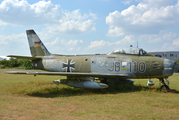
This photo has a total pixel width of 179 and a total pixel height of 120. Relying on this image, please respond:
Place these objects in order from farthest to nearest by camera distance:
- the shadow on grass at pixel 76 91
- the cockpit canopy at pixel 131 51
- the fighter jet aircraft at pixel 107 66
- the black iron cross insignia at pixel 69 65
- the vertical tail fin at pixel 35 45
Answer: the vertical tail fin at pixel 35 45
the black iron cross insignia at pixel 69 65
the cockpit canopy at pixel 131 51
the fighter jet aircraft at pixel 107 66
the shadow on grass at pixel 76 91

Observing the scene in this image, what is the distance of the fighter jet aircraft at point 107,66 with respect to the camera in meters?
10.1

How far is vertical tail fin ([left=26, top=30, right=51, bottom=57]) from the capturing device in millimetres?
14070

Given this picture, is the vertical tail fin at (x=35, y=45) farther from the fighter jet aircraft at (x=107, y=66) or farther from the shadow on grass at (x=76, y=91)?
the shadow on grass at (x=76, y=91)

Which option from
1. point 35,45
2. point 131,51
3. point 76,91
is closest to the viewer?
point 76,91

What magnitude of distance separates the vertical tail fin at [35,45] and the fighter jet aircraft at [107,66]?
0.92 m

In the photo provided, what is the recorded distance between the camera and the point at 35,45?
1422cm

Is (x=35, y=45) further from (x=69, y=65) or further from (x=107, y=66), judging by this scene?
(x=107, y=66)

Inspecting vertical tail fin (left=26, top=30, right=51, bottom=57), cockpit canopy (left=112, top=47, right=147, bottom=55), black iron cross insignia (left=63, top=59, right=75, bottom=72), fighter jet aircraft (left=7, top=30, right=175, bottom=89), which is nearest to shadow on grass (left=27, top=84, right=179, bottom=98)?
fighter jet aircraft (left=7, top=30, right=175, bottom=89)

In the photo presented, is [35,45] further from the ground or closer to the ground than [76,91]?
further from the ground

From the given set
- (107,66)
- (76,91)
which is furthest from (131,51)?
(76,91)

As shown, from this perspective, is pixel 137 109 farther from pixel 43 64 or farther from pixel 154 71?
pixel 43 64

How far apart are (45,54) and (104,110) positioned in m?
9.45

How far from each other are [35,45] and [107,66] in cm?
703

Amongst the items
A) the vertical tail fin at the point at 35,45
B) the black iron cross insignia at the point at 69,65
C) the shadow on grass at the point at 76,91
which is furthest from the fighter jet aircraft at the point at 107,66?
the vertical tail fin at the point at 35,45
